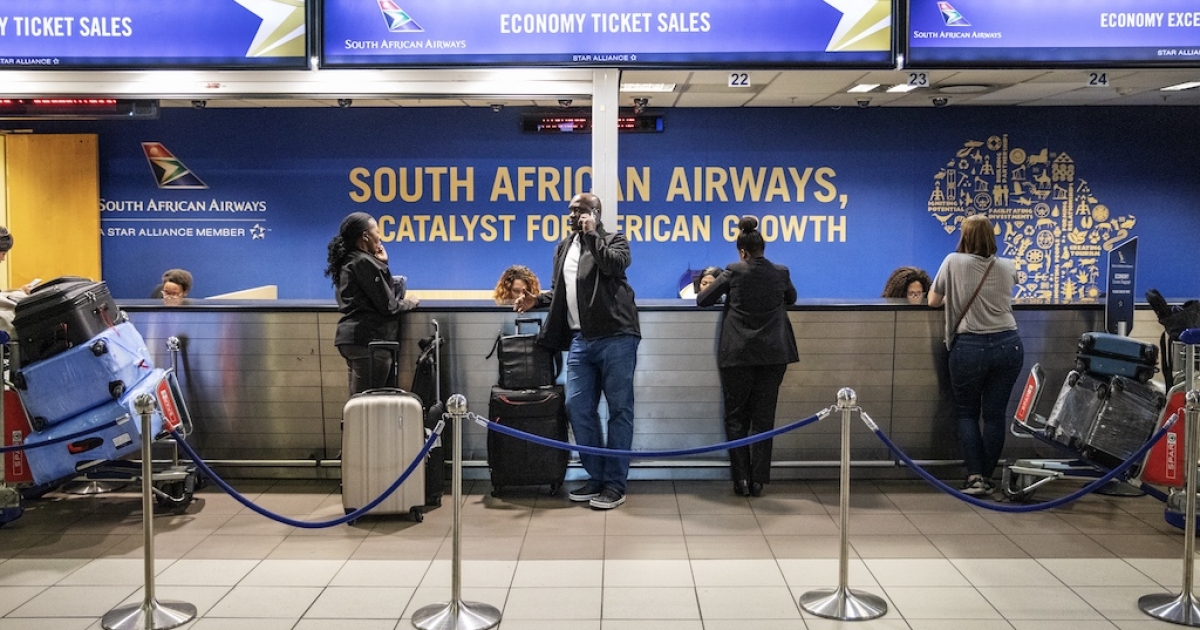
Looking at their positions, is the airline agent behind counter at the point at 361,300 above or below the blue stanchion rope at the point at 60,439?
above

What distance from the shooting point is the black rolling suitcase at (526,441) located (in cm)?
522

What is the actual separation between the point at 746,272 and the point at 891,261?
16.0ft

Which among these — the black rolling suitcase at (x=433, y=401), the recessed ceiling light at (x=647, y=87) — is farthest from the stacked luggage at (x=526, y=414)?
the recessed ceiling light at (x=647, y=87)

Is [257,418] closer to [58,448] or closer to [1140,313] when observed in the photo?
[58,448]

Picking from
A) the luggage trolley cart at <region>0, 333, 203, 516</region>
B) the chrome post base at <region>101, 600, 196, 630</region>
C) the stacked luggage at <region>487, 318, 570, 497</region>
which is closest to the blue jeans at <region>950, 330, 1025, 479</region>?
the stacked luggage at <region>487, 318, 570, 497</region>

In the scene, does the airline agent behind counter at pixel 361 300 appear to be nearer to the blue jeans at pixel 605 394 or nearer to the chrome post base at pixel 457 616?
the blue jeans at pixel 605 394

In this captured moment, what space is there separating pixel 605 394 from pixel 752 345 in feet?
2.64

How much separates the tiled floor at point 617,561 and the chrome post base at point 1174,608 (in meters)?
0.05

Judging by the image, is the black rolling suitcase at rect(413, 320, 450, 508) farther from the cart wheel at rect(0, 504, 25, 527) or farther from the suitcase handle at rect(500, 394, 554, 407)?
the cart wheel at rect(0, 504, 25, 527)

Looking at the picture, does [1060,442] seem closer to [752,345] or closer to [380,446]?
[752,345]

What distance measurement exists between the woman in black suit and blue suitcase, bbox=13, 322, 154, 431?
2925 millimetres

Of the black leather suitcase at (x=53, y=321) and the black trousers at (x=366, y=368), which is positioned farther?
the black trousers at (x=366, y=368)

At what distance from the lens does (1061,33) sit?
5.15m

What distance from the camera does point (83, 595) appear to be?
12.9 feet
